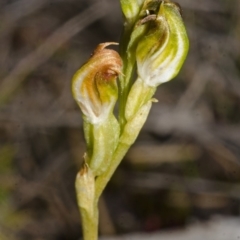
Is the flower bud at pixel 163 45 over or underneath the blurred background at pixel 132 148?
over

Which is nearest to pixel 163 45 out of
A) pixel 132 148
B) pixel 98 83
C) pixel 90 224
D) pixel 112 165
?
pixel 98 83

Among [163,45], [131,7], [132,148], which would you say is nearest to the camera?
[163,45]

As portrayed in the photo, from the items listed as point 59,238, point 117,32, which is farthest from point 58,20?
point 59,238

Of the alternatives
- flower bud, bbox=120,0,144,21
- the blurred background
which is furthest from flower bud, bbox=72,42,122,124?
the blurred background

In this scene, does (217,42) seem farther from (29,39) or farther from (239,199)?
(29,39)

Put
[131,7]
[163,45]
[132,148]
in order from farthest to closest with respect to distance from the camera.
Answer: [132,148], [131,7], [163,45]

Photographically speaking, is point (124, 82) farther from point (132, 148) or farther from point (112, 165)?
point (132, 148)

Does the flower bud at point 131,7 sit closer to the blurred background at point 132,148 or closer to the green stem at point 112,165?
the green stem at point 112,165

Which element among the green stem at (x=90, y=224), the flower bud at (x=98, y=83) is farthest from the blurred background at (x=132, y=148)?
the flower bud at (x=98, y=83)
